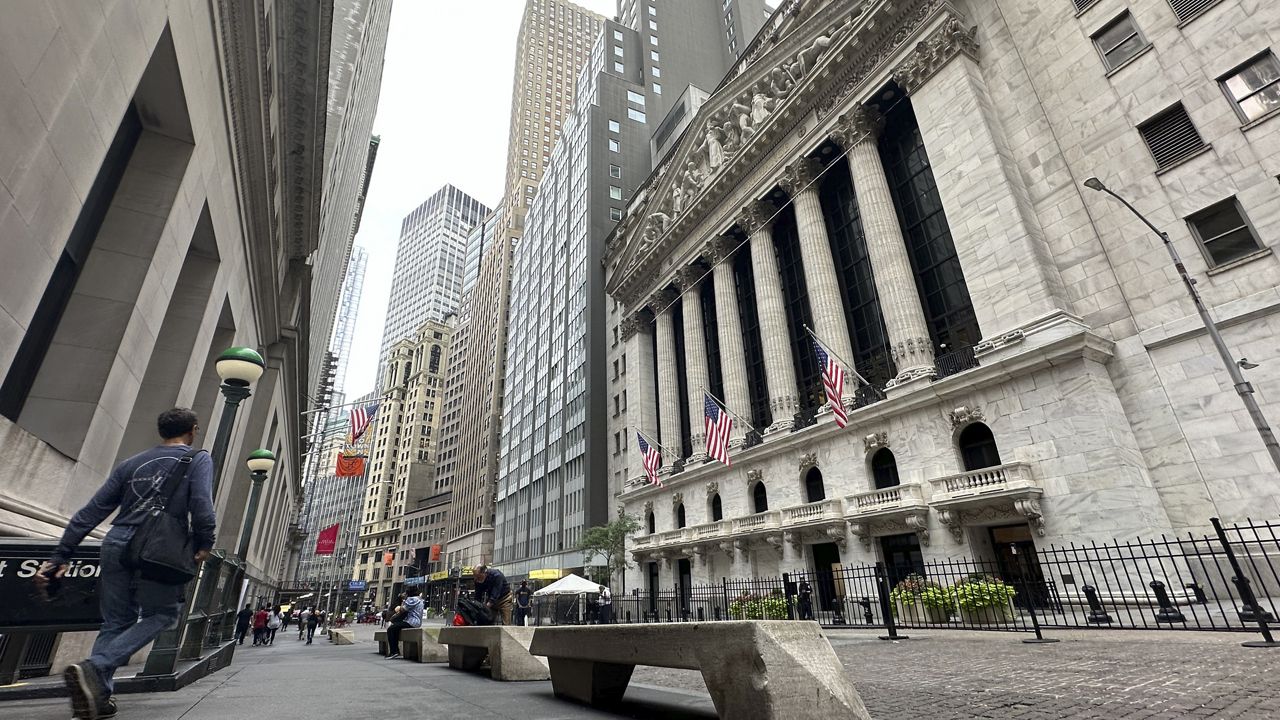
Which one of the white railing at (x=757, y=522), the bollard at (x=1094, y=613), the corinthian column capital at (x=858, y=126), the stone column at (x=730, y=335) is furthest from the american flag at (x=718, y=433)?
the corinthian column capital at (x=858, y=126)

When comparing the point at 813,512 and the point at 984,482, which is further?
the point at 813,512

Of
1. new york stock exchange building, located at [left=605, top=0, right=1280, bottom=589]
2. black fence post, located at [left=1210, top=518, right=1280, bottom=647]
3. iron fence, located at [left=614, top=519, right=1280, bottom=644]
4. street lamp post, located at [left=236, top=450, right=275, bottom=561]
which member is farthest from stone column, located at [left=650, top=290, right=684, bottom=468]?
black fence post, located at [left=1210, top=518, right=1280, bottom=647]

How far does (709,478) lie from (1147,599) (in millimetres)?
22677

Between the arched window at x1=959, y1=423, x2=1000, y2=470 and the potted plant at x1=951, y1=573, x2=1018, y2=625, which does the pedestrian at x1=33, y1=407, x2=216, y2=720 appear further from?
the arched window at x1=959, y1=423, x2=1000, y2=470

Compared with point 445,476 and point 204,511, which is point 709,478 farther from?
point 445,476

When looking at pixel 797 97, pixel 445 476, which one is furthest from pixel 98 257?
pixel 445 476

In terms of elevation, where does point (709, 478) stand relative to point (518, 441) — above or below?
below

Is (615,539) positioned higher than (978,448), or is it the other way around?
(978,448)

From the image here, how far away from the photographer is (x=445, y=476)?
11225 centimetres

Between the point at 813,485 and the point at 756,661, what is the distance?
27524 millimetres

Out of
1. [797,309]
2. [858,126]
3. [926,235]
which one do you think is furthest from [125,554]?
[797,309]

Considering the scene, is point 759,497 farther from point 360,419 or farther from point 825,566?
point 360,419

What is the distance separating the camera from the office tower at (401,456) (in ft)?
384

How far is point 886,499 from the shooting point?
928 inches
